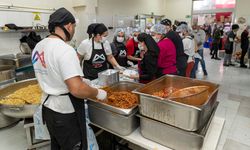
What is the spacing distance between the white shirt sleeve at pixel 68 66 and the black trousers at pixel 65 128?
0.32 m

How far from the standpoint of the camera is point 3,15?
3674mm

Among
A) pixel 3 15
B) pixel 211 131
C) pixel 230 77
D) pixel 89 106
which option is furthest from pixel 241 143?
pixel 3 15

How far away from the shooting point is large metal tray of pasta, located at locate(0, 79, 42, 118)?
1776 millimetres

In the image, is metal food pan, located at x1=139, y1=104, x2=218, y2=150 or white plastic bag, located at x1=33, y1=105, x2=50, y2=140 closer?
metal food pan, located at x1=139, y1=104, x2=218, y2=150

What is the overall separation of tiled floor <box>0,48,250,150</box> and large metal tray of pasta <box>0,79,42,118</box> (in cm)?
59

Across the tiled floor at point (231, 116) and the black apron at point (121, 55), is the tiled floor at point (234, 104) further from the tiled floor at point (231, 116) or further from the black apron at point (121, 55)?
the black apron at point (121, 55)

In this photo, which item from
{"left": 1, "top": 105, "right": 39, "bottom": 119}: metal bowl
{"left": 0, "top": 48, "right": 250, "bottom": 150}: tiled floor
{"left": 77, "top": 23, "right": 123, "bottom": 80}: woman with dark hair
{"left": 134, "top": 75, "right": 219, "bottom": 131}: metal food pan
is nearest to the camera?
{"left": 134, "top": 75, "right": 219, "bottom": 131}: metal food pan

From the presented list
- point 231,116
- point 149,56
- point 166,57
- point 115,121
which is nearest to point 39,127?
point 115,121

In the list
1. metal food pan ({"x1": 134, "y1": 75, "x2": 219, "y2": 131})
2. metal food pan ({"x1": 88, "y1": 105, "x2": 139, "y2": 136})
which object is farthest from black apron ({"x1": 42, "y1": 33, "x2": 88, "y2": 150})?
metal food pan ({"x1": 134, "y1": 75, "x2": 219, "y2": 131})

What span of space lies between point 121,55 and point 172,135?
2766 mm

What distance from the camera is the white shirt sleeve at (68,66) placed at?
43.4 inches

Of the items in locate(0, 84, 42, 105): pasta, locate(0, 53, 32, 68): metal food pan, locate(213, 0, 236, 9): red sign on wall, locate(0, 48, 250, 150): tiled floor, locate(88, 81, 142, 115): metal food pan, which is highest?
locate(213, 0, 236, 9): red sign on wall

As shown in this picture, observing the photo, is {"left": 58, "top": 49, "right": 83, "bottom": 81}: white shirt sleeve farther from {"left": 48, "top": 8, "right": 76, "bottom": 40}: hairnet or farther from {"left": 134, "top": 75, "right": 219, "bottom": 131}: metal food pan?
{"left": 134, "top": 75, "right": 219, "bottom": 131}: metal food pan

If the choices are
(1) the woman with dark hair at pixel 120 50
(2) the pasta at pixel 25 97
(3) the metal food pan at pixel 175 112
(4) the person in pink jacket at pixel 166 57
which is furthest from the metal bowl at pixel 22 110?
(1) the woman with dark hair at pixel 120 50
